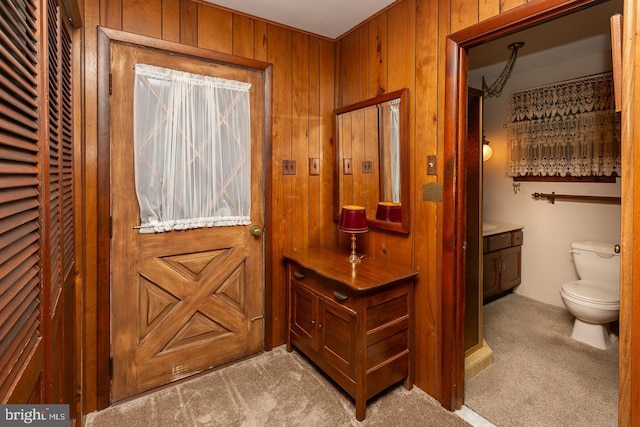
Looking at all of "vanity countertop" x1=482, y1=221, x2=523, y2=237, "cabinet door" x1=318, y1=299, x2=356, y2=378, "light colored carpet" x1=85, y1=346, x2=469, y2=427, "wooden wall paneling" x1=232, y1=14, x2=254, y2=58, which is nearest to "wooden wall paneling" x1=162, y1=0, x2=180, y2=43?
"wooden wall paneling" x1=232, y1=14, x2=254, y2=58

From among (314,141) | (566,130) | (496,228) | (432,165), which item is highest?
(566,130)

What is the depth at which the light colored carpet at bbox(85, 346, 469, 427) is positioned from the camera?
5.90 ft

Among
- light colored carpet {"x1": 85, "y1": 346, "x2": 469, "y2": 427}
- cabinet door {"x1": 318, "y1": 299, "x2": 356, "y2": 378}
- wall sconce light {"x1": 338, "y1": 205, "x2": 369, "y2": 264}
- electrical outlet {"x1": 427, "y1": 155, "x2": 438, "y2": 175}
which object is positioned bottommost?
light colored carpet {"x1": 85, "y1": 346, "x2": 469, "y2": 427}

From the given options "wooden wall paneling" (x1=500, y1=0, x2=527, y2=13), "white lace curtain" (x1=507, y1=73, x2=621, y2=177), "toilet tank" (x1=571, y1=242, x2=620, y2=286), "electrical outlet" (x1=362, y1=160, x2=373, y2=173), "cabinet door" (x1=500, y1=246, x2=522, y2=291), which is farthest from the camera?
"cabinet door" (x1=500, y1=246, x2=522, y2=291)

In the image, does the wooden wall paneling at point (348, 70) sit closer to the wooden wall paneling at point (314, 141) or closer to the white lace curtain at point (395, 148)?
the wooden wall paneling at point (314, 141)

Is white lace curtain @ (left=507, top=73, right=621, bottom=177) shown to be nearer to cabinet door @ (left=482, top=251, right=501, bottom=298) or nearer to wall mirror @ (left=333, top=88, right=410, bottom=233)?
cabinet door @ (left=482, top=251, right=501, bottom=298)

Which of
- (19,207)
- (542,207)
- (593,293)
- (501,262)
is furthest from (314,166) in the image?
(542,207)

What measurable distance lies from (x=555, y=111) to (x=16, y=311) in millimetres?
4145

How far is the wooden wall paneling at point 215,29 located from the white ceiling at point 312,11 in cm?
6

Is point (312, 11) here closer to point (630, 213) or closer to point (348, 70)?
point (348, 70)

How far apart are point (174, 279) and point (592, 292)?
3188 millimetres

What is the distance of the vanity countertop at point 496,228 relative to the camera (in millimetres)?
3284

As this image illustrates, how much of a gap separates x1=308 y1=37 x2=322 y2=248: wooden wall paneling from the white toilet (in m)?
2.14

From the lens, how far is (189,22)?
2.08 meters
